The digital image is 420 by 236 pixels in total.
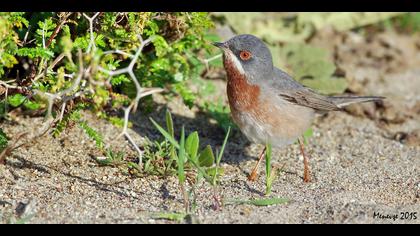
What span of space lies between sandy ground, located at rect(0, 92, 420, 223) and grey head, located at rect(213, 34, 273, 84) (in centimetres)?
97

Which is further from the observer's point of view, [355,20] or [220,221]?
[355,20]

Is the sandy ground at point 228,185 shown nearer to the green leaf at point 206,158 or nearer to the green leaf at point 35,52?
the green leaf at point 206,158

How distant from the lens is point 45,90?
5.25 metres

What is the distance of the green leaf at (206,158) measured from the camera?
5117 millimetres

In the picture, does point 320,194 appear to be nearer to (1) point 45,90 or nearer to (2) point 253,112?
(2) point 253,112

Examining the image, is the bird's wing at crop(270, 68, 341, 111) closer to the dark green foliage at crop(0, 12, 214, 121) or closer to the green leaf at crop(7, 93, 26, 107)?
the dark green foliage at crop(0, 12, 214, 121)

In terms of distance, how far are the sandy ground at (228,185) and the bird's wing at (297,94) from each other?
0.51 m

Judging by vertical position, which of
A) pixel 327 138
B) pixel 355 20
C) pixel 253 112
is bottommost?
pixel 327 138

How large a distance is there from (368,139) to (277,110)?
1.52 metres

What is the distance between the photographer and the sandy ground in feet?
15.4

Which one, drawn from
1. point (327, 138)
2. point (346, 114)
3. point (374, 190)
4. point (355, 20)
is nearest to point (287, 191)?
point (374, 190)

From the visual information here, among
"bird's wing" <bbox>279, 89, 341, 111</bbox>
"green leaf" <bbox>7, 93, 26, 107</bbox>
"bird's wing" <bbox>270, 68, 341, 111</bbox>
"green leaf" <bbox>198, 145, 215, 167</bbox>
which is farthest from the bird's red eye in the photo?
"green leaf" <bbox>7, 93, 26, 107</bbox>

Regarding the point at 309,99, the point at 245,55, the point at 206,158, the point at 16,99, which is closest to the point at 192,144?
the point at 206,158

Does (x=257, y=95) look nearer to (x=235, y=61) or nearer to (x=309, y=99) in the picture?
(x=235, y=61)
